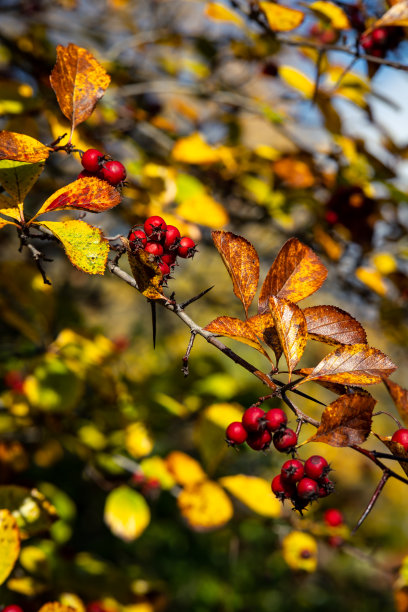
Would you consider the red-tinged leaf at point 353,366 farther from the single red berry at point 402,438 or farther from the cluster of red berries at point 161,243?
the cluster of red berries at point 161,243

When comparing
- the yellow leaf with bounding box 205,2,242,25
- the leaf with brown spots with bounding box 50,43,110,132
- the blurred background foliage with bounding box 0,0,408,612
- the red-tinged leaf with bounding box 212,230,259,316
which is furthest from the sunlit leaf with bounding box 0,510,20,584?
the yellow leaf with bounding box 205,2,242,25

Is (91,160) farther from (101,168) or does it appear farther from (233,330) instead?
(233,330)

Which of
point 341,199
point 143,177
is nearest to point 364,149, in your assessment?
point 341,199

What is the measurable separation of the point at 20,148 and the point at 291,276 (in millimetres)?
411

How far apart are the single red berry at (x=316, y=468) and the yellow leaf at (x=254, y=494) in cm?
81

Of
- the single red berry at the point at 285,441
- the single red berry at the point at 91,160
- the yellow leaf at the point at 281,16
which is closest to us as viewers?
the single red berry at the point at 285,441

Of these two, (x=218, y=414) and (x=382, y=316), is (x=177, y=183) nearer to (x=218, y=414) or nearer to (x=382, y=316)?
(x=218, y=414)

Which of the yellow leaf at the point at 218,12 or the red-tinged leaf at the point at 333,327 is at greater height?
the yellow leaf at the point at 218,12

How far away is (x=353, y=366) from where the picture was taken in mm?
625

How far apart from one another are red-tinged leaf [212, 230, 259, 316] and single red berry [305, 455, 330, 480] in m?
→ 0.21

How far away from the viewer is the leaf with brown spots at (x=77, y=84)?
75 cm

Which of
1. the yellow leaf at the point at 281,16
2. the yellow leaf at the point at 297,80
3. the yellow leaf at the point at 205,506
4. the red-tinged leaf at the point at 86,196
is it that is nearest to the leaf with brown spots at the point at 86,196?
the red-tinged leaf at the point at 86,196

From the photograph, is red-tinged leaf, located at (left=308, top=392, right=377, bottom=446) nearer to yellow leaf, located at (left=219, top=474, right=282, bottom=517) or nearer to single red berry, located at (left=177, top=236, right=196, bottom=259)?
single red berry, located at (left=177, top=236, right=196, bottom=259)

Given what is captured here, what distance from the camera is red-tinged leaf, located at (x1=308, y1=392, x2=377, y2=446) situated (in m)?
0.59
